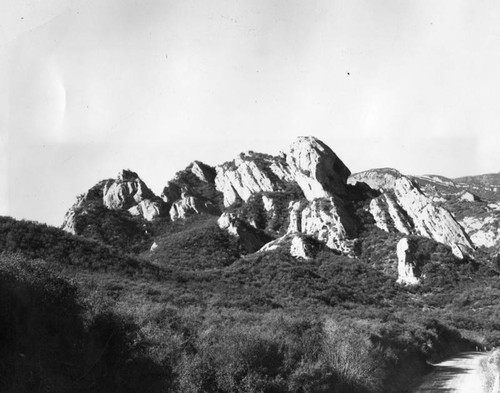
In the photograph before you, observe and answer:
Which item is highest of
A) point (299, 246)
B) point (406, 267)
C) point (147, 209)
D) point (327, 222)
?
point (147, 209)

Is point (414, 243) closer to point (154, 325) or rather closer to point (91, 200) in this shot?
point (154, 325)

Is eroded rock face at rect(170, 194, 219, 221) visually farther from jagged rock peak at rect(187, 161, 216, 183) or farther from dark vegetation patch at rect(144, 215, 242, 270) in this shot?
jagged rock peak at rect(187, 161, 216, 183)

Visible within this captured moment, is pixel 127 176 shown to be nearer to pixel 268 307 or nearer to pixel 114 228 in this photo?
pixel 114 228

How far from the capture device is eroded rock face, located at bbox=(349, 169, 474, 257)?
83188 mm

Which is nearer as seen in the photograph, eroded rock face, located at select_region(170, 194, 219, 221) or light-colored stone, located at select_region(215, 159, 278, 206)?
eroded rock face, located at select_region(170, 194, 219, 221)

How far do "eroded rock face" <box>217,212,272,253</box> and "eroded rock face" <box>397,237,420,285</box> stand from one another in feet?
90.2

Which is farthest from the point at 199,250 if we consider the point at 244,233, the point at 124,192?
the point at 124,192

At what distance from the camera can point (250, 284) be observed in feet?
182

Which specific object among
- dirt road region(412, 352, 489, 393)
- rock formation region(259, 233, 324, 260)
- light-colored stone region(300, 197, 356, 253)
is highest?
light-colored stone region(300, 197, 356, 253)

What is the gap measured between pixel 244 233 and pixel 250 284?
2895 cm

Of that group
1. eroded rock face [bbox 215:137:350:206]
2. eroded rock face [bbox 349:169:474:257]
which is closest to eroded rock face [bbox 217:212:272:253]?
eroded rock face [bbox 215:137:350:206]

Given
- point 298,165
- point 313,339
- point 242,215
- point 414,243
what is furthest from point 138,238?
point 313,339

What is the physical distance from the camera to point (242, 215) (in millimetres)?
98875

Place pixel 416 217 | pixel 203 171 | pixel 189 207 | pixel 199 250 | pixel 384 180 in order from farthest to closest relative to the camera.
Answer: pixel 203 171 → pixel 384 180 → pixel 189 207 → pixel 416 217 → pixel 199 250
